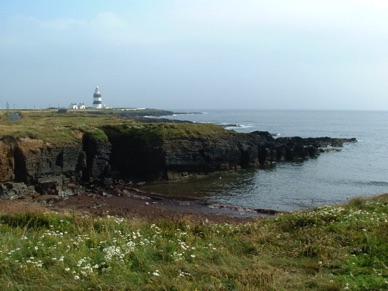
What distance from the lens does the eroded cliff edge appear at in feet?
115

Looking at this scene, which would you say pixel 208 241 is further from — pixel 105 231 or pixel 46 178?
pixel 46 178

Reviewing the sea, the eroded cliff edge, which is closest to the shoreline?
the sea

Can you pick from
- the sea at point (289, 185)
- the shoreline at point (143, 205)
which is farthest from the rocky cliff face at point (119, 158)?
the sea at point (289, 185)

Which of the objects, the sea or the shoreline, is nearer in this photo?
the shoreline

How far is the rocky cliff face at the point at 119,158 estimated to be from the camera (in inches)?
1375

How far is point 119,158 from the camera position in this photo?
46906 mm

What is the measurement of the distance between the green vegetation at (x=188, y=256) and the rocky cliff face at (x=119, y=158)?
2387 cm

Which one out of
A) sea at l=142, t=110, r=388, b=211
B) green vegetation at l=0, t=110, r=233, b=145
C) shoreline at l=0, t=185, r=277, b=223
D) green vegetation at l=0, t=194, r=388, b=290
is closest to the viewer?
green vegetation at l=0, t=194, r=388, b=290

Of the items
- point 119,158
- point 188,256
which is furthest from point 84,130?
point 188,256

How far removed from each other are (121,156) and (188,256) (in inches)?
1555

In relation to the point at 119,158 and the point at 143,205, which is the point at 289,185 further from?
the point at 119,158

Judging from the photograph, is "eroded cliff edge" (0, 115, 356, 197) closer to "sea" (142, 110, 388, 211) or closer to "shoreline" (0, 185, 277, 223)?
"shoreline" (0, 185, 277, 223)

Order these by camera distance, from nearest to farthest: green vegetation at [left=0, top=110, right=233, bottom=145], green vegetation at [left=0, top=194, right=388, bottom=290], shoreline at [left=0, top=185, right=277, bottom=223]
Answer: green vegetation at [left=0, top=194, right=388, bottom=290], shoreline at [left=0, top=185, right=277, bottom=223], green vegetation at [left=0, top=110, right=233, bottom=145]

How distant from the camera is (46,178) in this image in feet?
121
